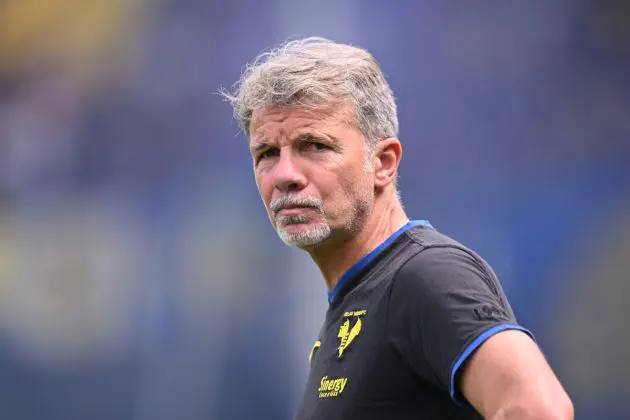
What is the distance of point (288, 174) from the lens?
6.46ft

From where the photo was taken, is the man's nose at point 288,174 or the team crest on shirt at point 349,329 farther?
the man's nose at point 288,174

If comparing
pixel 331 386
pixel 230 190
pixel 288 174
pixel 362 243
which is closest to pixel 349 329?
pixel 331 386

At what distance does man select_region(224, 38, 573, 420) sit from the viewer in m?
1.49

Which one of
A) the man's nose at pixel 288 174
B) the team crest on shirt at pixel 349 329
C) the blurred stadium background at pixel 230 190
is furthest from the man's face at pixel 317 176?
the blurred stadium background at pixel 230 190

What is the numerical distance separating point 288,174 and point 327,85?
0.20 meters

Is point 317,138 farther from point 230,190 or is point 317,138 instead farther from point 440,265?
point 230,190

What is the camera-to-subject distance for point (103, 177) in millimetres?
4152

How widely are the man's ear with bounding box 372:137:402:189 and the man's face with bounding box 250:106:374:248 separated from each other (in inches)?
1.8

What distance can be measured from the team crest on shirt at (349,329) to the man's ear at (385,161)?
323 mm

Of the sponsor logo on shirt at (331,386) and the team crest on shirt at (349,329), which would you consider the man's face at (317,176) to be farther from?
the sponsor logo on shirt at (331,386)

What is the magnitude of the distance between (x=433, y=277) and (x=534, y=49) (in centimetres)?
255

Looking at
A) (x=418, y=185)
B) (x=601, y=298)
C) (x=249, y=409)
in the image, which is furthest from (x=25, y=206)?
(x=601, y=298)

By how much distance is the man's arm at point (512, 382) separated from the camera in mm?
1396

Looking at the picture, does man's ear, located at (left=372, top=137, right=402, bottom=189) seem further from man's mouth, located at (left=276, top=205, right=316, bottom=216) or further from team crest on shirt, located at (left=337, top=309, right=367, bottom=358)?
team crest on shirt, located at (left=337, top=309, right=367, bottom=358)
